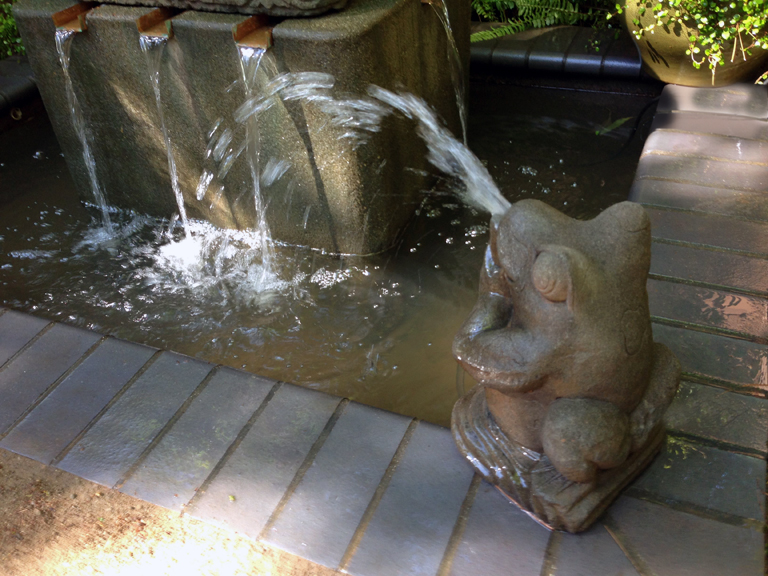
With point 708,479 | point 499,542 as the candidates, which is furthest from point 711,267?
point 499,542

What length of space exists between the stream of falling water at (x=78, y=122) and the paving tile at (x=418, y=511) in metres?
2.12

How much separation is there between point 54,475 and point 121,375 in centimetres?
35

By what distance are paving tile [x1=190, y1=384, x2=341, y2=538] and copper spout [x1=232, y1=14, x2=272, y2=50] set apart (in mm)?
1240

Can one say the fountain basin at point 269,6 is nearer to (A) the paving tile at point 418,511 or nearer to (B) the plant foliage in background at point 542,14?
(A) the paving tile at point 418,511

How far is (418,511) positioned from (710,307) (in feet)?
3.94

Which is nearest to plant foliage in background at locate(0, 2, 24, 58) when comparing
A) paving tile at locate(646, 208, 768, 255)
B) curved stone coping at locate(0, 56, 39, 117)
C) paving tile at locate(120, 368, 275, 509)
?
curved stone coping at locate(0, 56, 39, 117)

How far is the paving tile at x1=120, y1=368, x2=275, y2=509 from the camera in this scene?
165 centimetres

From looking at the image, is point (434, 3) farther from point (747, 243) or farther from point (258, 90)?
point (747, 243)

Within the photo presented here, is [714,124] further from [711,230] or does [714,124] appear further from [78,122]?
[78,122]

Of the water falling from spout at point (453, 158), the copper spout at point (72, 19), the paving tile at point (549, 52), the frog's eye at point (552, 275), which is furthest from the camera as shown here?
the paving tile at point (549, 52)

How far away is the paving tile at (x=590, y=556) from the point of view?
1.40m

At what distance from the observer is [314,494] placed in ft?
5.24

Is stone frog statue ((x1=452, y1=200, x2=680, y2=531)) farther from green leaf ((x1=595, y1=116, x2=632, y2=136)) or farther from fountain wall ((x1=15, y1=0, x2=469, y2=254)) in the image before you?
green leaf ((x1=595, y1=116, x2=632, y2=136))

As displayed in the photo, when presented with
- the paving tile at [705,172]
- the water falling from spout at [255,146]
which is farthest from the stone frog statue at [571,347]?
the paving tile at [705,172]
